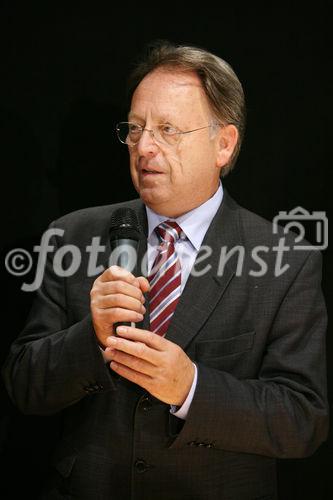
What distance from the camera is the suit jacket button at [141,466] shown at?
214cm

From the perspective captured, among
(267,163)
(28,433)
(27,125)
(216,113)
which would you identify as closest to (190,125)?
(216,113)

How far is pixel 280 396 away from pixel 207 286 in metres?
0.40

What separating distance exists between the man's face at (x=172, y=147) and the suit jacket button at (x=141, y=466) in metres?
0.79

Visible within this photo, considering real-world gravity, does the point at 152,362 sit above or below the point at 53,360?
above

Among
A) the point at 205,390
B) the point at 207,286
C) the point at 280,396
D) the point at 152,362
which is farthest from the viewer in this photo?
the point at 207,286

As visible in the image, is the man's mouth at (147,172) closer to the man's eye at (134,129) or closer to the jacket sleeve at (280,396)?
the man's eye at (134,129)

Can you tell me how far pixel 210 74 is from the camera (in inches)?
92.1

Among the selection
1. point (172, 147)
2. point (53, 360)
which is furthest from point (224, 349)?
point (172, 147)

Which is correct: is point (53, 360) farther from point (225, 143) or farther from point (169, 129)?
point (225, 143)

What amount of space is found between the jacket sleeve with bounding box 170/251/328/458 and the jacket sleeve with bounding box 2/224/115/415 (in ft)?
0.98

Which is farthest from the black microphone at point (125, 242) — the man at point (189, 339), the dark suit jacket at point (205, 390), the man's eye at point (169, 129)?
the man's eye at point (169, 129)

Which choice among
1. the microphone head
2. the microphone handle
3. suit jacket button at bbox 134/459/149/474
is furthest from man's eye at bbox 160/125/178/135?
suit jacket button at bbox 134/459/149/474

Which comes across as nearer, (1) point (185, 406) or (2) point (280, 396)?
(1) point (185, 406)

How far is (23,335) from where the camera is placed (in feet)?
7.71
